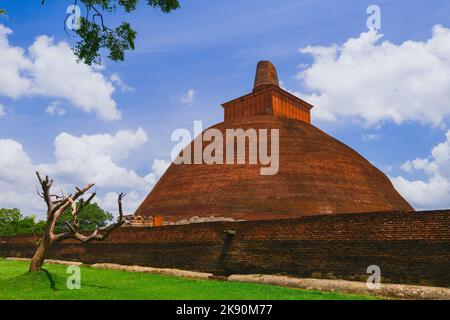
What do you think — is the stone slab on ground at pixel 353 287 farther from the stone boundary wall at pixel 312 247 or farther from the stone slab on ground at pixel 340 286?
the stone boundary wall at pixel 312 247

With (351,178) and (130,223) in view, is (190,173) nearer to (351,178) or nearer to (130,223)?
(130,223)

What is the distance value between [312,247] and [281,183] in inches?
370

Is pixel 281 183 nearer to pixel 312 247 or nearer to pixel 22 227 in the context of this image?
pixel 312 247

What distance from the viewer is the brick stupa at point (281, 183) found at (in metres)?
19.4

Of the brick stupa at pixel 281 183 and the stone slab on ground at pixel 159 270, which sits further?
the brick stupa at pixel 281 183

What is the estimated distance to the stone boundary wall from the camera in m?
8.98

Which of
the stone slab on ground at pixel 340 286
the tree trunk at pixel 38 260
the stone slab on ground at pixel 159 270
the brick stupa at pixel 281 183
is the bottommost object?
the stone slab on ground at pixel 159 270

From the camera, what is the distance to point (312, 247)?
10.8 m

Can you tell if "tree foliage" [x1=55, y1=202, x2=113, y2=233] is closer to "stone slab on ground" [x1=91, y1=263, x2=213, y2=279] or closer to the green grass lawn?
"stone slab on ground" [x1=91, y1=263, x2=213, y2=279]

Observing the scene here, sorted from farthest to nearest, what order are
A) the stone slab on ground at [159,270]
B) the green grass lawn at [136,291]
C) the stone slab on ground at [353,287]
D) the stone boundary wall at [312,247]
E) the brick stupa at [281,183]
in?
the brick stupa at [281,183]
the stone slab on ground at [159,270]
the stone boundary wall at [312,247]
the stone slab on ground at [353,287]
the green grass lawn at [136,291]

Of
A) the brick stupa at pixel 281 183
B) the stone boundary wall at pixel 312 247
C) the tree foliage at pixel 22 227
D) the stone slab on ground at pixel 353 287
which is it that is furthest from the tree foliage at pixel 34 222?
the stone slab on ground at pixel 353 287

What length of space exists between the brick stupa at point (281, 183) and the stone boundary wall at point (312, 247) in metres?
5.19

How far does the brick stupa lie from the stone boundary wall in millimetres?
5187

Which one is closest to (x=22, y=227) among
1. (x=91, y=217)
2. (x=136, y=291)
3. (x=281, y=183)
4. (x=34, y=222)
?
(x=34, y=222)
